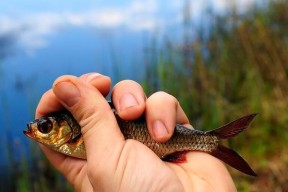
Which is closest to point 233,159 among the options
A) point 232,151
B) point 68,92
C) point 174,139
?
point 232,151

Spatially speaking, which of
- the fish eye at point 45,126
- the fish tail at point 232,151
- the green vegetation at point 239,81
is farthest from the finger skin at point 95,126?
the green vegetation at point 239,81

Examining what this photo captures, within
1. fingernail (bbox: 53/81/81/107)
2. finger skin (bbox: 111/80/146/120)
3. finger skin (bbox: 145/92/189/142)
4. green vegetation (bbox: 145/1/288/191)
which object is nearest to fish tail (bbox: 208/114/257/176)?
finger skin (bbox: 145/92/189/142)

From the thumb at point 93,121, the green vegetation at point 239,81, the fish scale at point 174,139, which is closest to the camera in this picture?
the thumb at point 93,121

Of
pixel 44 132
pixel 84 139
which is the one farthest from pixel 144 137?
pixel 44 132

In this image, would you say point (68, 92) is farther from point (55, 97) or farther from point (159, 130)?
point (159, 130)

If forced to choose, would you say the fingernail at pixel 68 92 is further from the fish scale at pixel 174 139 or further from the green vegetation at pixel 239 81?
the green vegetation at pixel 239 81

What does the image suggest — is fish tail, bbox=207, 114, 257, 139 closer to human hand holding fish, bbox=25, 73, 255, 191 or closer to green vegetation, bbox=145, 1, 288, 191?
human hand holding fish, bbox=25, 73, 255, 191
